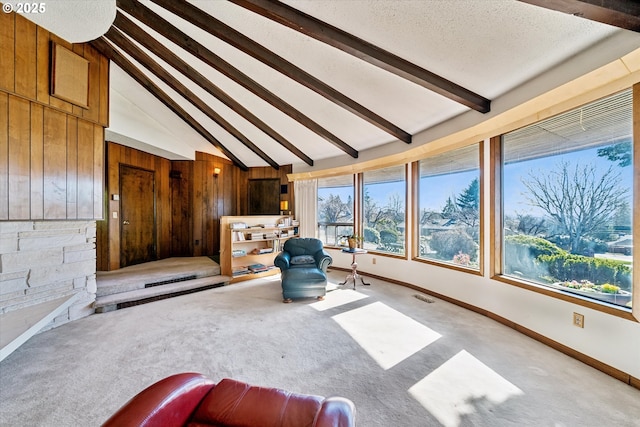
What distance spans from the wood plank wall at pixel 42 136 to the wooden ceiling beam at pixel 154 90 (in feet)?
0.52

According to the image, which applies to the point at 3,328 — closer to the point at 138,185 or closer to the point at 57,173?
the point at 57,173

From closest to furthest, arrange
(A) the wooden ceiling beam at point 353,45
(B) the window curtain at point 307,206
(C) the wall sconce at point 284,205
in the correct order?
(A) the wooden ceiling beam at point 353,45
(B) the window curtain at point 307,206
(C) the wall sconce at point 284,205

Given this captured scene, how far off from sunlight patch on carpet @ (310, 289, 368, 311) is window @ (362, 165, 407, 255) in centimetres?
129

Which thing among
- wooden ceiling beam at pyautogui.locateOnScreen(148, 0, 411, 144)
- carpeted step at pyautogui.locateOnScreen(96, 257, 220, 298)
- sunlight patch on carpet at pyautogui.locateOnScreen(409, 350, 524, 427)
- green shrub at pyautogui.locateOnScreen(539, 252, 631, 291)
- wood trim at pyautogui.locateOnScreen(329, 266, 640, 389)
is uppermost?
wooden ceiling beam at pyautogui.locateOnScreen(148, 0, 411, 144)

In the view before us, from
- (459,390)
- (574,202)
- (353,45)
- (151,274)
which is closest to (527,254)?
(574,202)

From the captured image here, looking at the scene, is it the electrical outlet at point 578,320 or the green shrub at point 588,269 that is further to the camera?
the electrical outlet at point 578,320

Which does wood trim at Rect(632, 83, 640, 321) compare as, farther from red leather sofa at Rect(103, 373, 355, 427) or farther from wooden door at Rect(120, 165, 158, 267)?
wooden door at Rect(120, 165, 158, 267)

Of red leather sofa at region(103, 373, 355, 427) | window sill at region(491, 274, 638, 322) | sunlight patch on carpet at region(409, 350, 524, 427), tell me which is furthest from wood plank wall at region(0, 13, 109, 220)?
window sill at region(491, 274, 638, 322)

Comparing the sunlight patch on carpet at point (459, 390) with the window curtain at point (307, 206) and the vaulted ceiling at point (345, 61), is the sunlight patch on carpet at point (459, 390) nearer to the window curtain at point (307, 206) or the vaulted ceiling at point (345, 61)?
the vaulted ceiling at point (345, 61)


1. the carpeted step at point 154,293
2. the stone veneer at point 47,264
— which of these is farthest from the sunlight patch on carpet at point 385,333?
the stone veneer at point 47,264

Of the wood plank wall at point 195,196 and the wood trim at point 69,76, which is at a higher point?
the wood trim at point 69,76

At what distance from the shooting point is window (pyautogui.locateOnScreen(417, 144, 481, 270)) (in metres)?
3.40

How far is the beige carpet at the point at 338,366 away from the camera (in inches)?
62.9

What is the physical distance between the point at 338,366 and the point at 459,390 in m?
0.92
